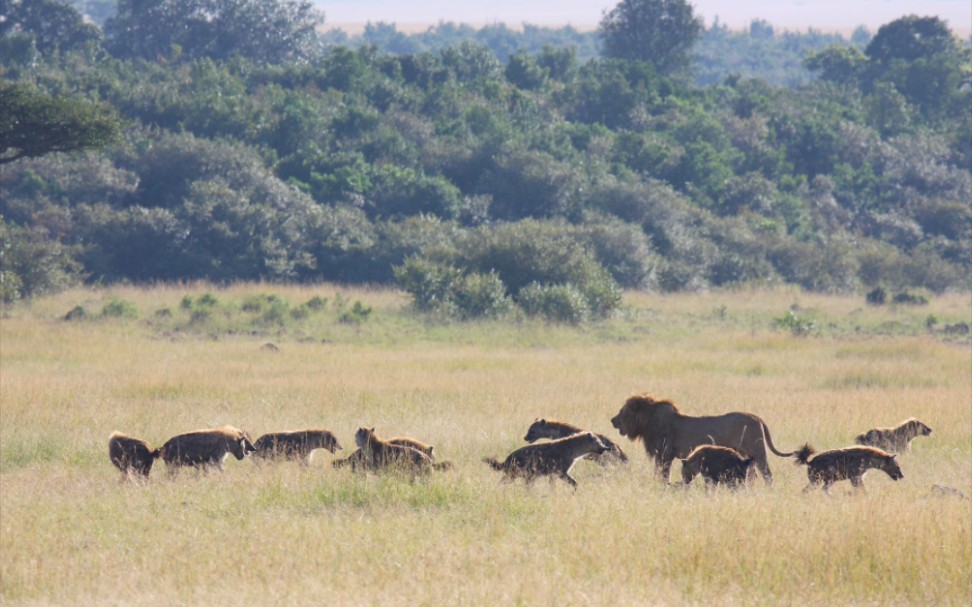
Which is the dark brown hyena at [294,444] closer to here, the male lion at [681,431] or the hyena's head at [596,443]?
the hyena's head at [596,443]

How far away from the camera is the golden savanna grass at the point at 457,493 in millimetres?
7473

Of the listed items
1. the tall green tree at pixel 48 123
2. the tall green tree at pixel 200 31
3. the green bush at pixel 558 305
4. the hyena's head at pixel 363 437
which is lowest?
the green bush at pixel 558 305

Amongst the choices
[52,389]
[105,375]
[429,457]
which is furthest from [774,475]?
[105,375]

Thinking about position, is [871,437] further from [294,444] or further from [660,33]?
[660,33]

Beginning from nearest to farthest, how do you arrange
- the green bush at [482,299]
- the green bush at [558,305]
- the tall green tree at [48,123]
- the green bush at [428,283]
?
1. the tall green tree at [48,123]
2. the green bush at [558,305]
3. the green bush at [482,299]
4. the green bush at [428,283]

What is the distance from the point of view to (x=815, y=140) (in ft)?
165

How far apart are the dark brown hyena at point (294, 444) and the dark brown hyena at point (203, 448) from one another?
288 millimetres

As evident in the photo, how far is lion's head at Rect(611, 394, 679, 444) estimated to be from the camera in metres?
11.0

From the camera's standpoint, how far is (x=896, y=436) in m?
12.2

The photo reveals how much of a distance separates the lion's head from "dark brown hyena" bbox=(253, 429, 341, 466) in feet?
8.09

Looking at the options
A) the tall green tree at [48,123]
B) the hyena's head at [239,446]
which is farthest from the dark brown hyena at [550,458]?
the tall green tree at [48,123]

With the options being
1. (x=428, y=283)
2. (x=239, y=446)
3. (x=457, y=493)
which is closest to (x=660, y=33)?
(x=428, y=283)

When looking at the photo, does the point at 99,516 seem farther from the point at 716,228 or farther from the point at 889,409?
the point at 716,228

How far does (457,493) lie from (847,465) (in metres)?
3.02
